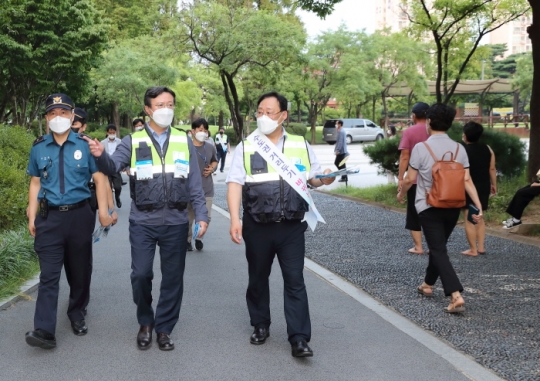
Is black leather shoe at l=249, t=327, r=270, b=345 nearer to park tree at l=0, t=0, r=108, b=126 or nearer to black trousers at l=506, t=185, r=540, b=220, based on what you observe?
black trousers at l=506, t=185, r=540, b=220

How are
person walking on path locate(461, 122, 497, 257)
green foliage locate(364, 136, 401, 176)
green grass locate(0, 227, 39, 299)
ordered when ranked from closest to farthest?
green grass locate(0, 227, 39, 299) < person walking on path locate(461, 122, 497, 257) < green foliage locate(364, 136, 401, 176)

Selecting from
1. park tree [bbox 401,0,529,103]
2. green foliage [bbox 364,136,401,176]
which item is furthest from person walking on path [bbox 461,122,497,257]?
park tree [bbox 401,0,529,103]

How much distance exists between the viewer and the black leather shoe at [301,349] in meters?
4.79

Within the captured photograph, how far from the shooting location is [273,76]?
27031mm

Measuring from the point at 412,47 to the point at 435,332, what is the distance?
165 ft

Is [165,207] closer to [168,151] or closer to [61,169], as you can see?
[168,151]

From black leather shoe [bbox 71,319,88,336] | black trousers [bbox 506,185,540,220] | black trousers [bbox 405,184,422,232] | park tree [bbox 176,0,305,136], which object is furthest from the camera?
park tree [bbox 176,0,305,136]

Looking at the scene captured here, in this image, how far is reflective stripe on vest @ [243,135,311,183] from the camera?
4.89 m

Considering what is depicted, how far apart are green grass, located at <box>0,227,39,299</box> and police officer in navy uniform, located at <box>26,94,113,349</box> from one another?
1.75 m

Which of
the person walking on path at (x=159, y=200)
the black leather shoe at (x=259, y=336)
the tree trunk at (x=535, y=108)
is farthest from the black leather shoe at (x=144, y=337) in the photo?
the tree trunk at (x=535, y=108)

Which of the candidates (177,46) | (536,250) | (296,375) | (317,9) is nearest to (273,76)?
(177,46)

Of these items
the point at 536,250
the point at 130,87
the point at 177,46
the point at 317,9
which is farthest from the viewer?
the point at 130,87

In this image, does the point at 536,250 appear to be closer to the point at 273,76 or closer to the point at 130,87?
the point at 273,76

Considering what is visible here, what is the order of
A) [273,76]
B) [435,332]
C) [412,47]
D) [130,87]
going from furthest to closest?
[412,47]
[130,87]
[273,76]
[435,332]
